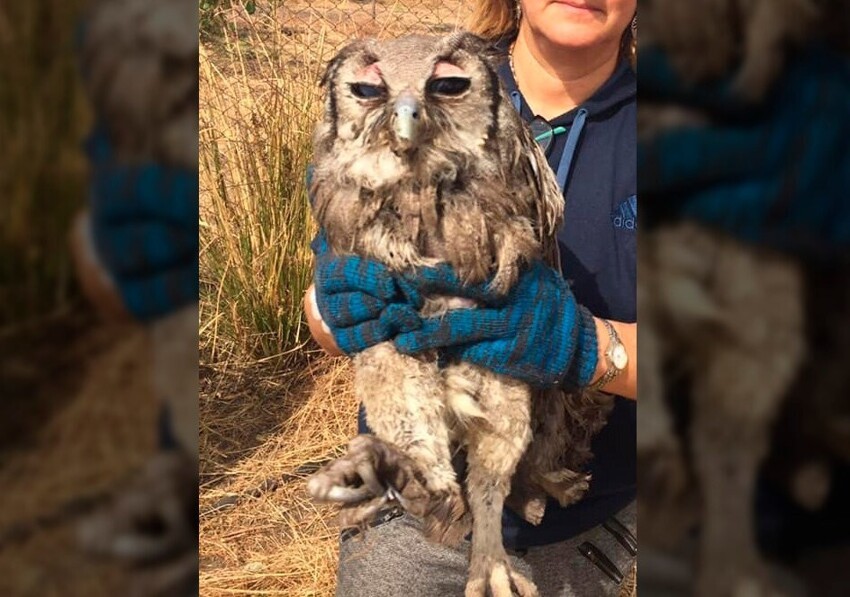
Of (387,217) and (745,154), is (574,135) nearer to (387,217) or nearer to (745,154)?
(387,217)

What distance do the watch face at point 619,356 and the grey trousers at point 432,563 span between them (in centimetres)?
47

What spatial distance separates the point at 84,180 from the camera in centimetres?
23

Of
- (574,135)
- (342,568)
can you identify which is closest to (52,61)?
(574,135)

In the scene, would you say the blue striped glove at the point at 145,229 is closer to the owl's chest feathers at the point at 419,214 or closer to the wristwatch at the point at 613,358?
the owl's chest feathers at the point at 419,214

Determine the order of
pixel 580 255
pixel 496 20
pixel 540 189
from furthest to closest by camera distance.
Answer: pixel 496 20 → pixel 580 255 → pixel 540 189

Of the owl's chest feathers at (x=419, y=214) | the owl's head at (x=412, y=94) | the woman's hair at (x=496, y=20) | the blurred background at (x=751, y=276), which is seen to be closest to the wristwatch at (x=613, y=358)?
the owl's chest feathers at (x=419, y=214)

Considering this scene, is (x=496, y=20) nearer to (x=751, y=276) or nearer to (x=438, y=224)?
(x=438, y=224)

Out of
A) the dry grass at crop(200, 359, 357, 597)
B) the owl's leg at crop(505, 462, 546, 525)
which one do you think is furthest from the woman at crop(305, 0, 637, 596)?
the dry grass at crop(200, 359, 357, 597)

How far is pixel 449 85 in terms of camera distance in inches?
46.6

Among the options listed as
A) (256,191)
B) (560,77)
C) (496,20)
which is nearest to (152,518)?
(560,77)

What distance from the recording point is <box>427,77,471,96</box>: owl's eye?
115cm

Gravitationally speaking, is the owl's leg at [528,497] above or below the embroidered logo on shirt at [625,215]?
below

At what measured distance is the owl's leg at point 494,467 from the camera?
4.05ft

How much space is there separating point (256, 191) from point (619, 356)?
6.62 ft
